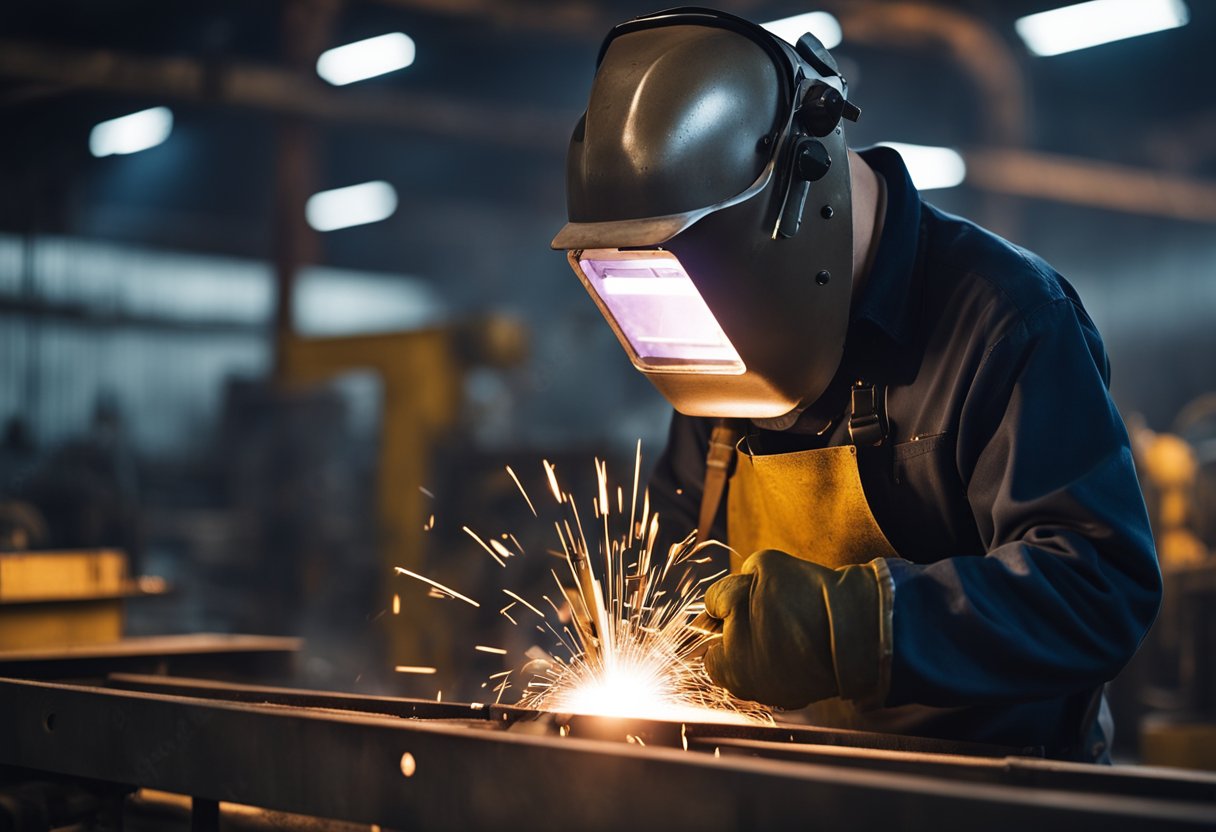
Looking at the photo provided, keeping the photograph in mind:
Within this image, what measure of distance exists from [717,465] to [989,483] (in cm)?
47

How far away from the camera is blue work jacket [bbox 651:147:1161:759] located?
4.24 ft

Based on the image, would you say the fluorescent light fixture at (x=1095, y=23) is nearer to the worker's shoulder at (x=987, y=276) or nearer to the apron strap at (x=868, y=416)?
the worker's shoulder at (x=987, y=276)

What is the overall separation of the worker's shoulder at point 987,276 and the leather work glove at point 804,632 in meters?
0.37

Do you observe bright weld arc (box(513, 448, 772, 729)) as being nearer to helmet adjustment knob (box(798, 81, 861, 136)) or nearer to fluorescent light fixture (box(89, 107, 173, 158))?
helmet adjustment knob (box(798, 81, 861, 136))

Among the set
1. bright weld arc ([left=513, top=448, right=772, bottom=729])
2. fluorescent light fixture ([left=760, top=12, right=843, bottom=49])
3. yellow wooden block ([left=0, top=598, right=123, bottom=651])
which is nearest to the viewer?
bright weld arc ([left=513, top=448, right=772, bottom=729])

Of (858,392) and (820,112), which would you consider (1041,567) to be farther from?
(820,112)

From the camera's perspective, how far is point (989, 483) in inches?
56.9

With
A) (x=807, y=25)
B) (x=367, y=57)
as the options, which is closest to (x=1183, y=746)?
(x=807, y=25)

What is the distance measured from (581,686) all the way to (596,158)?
769 millimetres

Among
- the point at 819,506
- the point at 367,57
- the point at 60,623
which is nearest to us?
the point at 819,506

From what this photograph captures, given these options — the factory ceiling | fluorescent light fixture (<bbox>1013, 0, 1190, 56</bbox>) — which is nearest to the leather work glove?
the factory ceiling

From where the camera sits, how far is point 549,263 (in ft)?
42.1

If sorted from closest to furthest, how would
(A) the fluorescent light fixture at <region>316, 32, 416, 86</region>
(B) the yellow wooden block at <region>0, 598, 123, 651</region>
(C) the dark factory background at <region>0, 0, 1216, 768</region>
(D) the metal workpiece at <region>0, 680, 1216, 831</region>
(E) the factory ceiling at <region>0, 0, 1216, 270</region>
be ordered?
(D) the metal workpiece at <region>0, 680, 1216, 831</region> → (B) the yellow wooden block at <region>0, 598, 123, 651</region> → (C) the dark factory background at <region>0, 0, 1216, 768</region> → (E) the factory ceiling at <region>0, 0, 1216, 270</region> → (A) the fluorescent light fixture at <region>316, 32, 416, 86</region>

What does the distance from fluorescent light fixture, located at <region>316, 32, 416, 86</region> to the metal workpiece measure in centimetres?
731
